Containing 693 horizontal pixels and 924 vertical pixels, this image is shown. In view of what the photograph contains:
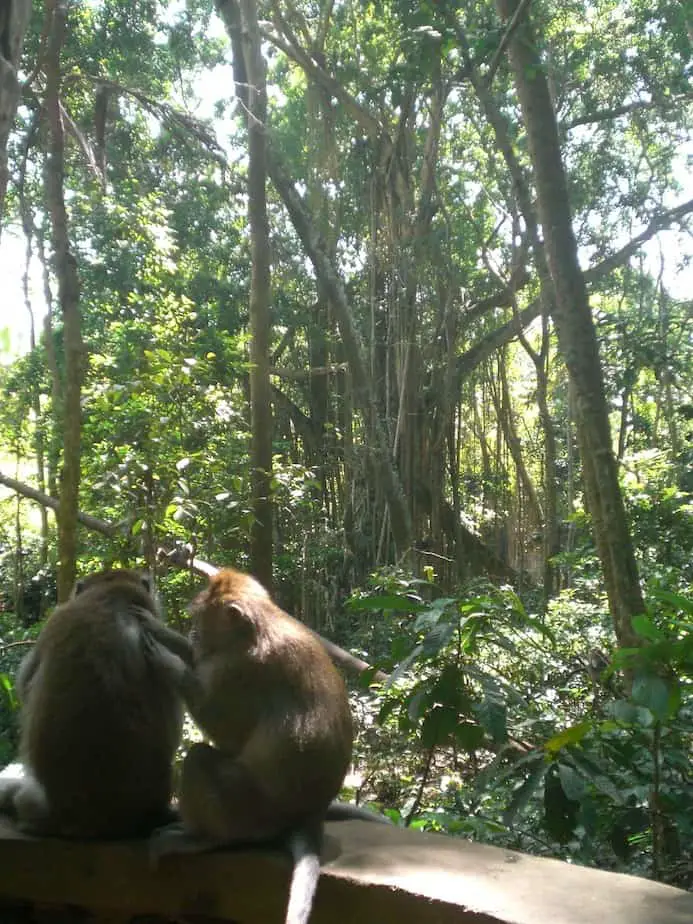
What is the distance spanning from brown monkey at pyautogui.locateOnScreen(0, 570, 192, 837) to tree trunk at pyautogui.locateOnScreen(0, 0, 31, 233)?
1099 mm

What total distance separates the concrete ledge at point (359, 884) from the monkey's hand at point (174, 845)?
0.03 m

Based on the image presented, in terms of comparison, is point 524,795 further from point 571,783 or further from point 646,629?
point 646,629

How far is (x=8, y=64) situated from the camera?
2.06 metres

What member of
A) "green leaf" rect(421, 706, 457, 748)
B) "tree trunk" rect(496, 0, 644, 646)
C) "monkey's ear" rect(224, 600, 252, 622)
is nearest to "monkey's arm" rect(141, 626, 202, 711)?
"monkey's ear" rect(224, 600, 252, 622)

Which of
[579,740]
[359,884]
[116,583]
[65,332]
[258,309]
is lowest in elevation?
[359,884]

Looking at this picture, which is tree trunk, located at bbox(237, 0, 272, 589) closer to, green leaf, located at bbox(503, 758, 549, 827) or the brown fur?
the brown fur

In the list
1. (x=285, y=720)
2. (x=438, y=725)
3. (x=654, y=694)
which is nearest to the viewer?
(x=654, y=694)

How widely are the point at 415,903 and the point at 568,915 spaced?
28cm

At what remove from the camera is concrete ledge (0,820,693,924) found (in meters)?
1.54

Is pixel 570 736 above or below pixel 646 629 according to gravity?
below

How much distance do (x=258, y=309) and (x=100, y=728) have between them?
455 centimetres

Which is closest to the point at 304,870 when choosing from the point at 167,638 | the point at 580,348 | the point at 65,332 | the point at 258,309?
the point at 167,638

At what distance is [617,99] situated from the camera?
10.0 meters

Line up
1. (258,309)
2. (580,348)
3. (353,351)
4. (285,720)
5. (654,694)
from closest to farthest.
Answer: (654,694) → (285,720) → (580,348) → (258,309) → (353,351)
